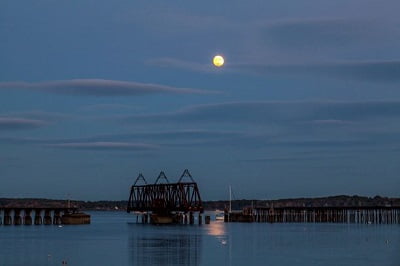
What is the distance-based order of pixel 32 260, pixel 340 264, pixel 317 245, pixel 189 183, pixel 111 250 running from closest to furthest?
pixel 340 264
pixel 32 260
pixel 111 250
pixel 317 245
pixel 189 183

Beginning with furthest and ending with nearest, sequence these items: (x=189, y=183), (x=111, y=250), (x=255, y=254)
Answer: (x=189, y=183) < (x=111, y=250) < (x=255, y=254)

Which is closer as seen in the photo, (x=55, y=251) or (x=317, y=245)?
(x=55, y=251)

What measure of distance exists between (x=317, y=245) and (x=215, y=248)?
14696 mm

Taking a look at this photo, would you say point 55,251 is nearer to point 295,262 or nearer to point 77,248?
point 77,248

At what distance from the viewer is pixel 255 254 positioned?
328 feet

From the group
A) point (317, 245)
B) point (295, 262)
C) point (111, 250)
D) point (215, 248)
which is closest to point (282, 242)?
point (317, 245)

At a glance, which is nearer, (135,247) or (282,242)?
(135,247)

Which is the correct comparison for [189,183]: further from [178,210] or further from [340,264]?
[340,264]

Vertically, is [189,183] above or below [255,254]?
above

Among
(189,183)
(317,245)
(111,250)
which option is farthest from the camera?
(189,183)

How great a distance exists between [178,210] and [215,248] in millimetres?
91390

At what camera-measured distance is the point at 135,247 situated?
11062cm

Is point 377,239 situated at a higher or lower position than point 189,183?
lower

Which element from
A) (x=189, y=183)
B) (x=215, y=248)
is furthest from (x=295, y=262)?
(x=189, y=183)
